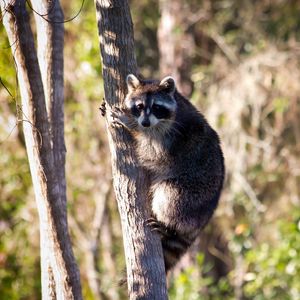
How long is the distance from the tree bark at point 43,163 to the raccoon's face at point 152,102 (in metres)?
0.74

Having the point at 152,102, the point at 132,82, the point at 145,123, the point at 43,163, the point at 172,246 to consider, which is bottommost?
the point at 172,246

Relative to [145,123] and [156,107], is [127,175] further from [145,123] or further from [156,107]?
[156,107]

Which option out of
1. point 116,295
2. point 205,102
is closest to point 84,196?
point 116,295

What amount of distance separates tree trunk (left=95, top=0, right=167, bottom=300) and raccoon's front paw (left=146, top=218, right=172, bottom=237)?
3.3 inches

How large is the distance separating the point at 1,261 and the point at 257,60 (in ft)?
17.1

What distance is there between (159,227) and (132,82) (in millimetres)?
1144

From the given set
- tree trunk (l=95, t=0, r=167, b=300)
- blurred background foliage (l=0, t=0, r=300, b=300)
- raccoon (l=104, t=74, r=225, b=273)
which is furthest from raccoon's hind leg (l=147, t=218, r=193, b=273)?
blurred background foliage (l=0, t=0, r=300, b=300)

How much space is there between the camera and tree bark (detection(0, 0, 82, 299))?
4.70m

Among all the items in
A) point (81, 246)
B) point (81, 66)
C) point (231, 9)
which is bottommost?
point (81, 246)

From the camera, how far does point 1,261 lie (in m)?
8.45

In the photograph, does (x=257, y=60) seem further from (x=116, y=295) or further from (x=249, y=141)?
(x=116, y=295)

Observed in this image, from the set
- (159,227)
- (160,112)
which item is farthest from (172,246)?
(160,112)

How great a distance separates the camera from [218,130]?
34.6ft

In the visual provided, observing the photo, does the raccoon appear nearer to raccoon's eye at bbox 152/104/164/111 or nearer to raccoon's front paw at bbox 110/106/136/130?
raccoon's eye at bbox 152/104/164/111
